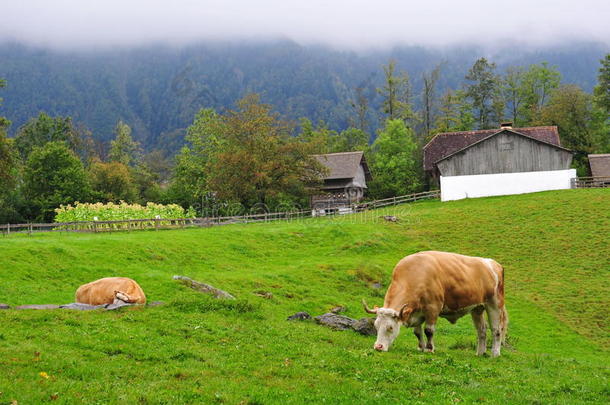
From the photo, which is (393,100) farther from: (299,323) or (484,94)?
(299,323)

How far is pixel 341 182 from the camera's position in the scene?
6800cm

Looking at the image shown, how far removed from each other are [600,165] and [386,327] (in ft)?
196

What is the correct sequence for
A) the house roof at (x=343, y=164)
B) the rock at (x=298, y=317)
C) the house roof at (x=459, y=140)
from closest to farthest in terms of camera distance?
the rock at (x=298, y=317)
the house roof at (x=459, y=140)
the house roof at (x=343, y=164)

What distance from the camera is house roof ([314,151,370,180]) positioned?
6719cm

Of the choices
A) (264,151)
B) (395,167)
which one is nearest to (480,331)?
(264,151)

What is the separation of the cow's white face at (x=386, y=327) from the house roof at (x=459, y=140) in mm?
55077

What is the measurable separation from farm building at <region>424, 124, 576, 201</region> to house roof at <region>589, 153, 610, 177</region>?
198 inches

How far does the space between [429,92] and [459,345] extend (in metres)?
82.3

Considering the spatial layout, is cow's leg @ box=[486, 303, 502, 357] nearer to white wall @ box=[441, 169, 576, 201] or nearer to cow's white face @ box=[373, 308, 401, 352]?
cow's white face @ box=[373, 308, 401, 352]

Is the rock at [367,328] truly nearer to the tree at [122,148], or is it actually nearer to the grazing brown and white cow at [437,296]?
the grazing brown and white cow at [437,296]

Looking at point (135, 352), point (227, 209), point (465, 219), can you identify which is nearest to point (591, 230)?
point (465, 219)

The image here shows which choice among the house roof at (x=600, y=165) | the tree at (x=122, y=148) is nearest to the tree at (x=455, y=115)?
the house roof at (x=600, y=165)

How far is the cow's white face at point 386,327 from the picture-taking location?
12.7 meters

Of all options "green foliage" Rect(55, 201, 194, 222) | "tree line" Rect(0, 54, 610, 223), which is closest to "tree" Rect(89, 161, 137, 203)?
"tree line" Rect(0, 54, 610, 223)
